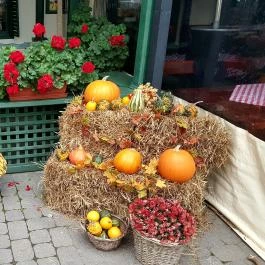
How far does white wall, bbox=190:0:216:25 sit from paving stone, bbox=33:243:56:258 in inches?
121

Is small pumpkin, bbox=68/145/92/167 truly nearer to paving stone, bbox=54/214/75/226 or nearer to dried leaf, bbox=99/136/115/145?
dried leaf, bbox=99/136/115/145

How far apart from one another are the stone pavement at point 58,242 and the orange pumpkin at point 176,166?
2.11ft

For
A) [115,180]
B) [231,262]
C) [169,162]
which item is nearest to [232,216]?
[231,262]

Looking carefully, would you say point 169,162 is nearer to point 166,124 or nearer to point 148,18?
point 166,124

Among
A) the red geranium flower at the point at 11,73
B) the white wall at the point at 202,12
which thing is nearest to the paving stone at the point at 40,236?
the red geranium flower at the point at 11,73

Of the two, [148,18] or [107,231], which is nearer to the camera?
[107,231]

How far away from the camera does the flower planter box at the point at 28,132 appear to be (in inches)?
165

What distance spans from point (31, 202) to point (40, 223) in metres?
0.36

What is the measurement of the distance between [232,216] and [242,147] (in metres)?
0.69

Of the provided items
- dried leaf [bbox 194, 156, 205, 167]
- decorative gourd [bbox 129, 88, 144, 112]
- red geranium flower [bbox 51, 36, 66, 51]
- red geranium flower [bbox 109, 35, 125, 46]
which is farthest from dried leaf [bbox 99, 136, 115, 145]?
red geranium flower [bbox 109, 35, 125, 46]

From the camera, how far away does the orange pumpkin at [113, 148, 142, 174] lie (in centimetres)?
344

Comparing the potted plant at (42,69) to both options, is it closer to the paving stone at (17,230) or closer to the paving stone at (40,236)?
the paving stone at (17,230)

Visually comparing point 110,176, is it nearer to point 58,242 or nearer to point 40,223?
point 58,242

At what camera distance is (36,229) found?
11.7 feet
